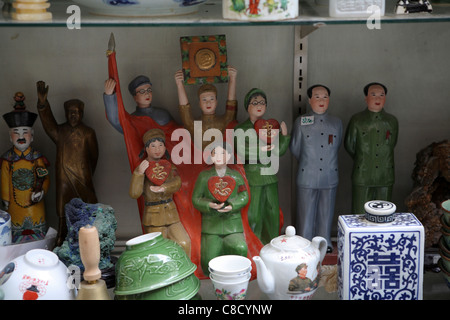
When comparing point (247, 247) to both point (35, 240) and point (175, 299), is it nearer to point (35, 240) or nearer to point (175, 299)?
point (175, 299)

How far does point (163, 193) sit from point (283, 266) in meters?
0.31

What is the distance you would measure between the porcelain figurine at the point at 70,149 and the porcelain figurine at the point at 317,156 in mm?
446

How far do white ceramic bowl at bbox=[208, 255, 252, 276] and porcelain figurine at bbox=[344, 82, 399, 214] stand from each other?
1.11 ft

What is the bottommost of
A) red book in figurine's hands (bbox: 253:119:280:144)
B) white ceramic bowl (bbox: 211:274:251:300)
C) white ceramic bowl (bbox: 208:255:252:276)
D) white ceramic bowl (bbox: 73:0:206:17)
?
white ceramic bowl (bbox: 211:274:251:300)

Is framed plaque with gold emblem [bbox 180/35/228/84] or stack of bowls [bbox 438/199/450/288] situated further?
framed plaque with gold emblem [bbox 180/35/228/84]

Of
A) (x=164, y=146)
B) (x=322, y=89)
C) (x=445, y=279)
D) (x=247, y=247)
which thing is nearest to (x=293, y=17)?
(x=322, y=89)

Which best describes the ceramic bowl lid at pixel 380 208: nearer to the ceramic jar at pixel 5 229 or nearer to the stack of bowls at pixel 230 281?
the stack of bowls at pixel 230 281

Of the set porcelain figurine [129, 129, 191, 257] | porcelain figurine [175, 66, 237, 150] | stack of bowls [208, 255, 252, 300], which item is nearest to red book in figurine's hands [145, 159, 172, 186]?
porcelain figurine [129, 129, 191, 257]

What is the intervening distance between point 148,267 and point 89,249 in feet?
0.36

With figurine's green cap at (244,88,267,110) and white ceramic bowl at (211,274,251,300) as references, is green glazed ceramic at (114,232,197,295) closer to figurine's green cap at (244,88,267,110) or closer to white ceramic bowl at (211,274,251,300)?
white ceramic bowl at (211,274,251,300)

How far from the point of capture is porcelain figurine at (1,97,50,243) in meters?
1.50

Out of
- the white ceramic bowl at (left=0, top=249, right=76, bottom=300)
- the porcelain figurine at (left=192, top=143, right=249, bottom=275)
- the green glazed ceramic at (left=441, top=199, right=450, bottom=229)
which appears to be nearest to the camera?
the white ceramic bowl at (left=0, top=249, right=76, bottom=300)

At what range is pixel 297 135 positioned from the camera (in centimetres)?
149

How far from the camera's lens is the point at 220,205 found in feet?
4.62
